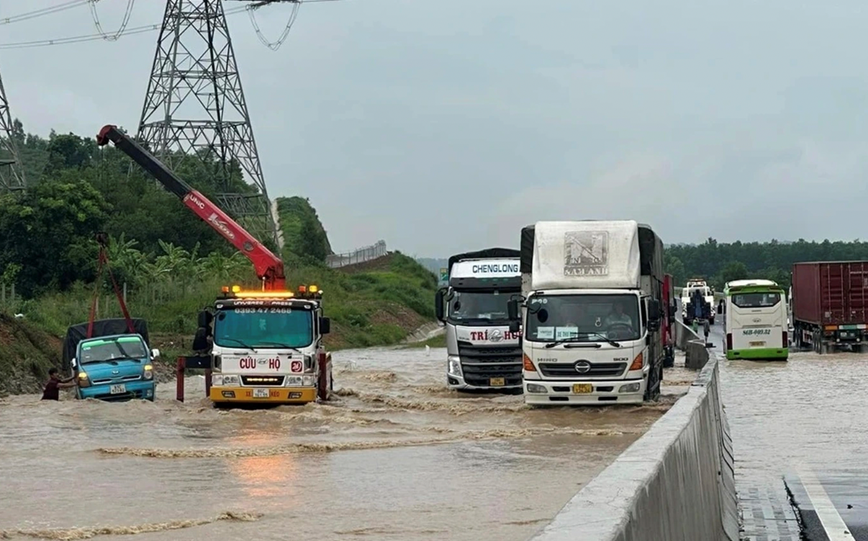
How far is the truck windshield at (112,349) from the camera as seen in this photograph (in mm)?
29562

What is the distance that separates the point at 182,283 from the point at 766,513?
157ft

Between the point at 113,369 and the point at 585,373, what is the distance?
10981 millimetres

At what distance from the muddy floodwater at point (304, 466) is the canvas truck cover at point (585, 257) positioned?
82.9 inches

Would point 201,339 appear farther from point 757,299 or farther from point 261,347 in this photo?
point 757,299

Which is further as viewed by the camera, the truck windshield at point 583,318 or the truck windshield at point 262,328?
the truck windshield at point 262,328

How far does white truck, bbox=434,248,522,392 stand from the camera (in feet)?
94.4

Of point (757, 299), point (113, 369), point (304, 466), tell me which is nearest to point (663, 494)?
point (304, 466)

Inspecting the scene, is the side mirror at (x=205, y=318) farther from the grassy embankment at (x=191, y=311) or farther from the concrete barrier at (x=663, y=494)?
the concrete barrier at (x=663, y=494)

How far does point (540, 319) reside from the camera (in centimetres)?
2308

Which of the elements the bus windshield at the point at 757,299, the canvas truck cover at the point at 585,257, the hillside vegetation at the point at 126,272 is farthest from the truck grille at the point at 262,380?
the bus windshield at the point at 757,299

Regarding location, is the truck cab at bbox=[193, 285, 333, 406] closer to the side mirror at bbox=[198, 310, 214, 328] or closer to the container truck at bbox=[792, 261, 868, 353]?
the side mirror at bbox=[198, 310, 214, 328]

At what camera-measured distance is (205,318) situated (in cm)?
2638

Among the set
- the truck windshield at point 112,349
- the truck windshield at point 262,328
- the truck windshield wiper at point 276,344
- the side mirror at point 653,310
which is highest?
the side mirror at point 653,310

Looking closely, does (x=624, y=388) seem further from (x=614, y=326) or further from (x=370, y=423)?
(x=370, y=423)
